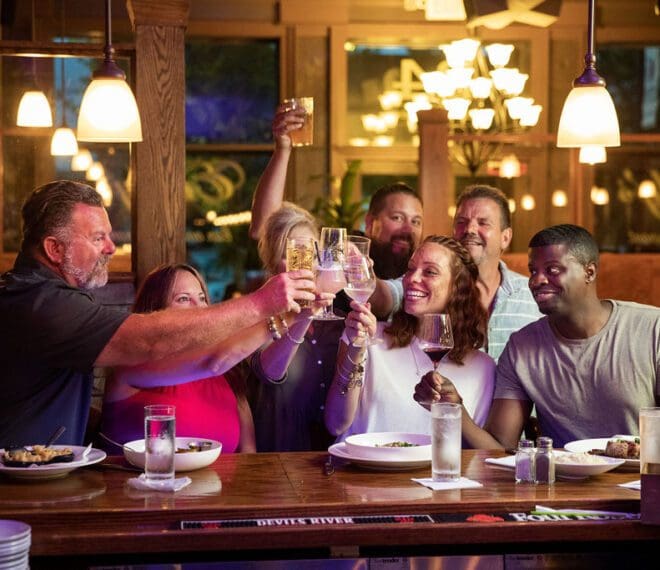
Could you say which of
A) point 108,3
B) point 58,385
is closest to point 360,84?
point 108,3

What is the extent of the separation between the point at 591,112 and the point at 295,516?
2024 millimetres

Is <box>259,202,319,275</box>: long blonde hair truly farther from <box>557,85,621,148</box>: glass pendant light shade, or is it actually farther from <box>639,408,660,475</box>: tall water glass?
<box>639,408,660,475</box>: tall water glass

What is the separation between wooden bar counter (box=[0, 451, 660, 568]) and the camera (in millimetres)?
2352

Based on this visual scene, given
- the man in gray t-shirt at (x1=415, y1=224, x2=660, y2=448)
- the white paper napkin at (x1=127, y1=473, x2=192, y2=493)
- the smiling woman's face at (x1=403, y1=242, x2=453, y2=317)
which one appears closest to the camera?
the white paper napkin at (x1=127, y1=473, x2=192, y2=493)

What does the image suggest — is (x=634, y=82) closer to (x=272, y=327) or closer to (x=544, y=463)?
(x=272, y=327)

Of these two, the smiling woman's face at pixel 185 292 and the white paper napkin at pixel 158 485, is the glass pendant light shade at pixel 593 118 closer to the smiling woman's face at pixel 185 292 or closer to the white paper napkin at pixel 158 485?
the smiling woman's face at pixel 185 292

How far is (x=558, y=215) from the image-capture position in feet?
34.8

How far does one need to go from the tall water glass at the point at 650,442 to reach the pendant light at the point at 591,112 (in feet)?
4.85

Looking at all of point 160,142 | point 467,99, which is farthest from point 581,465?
point 467,99

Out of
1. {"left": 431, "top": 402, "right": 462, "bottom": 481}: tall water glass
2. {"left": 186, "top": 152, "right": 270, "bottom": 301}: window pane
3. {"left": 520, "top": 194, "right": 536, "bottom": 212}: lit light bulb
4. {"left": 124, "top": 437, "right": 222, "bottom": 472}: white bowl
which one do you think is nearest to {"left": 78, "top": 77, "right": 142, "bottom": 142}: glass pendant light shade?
{"left": 124, "top": 437, "right": 222, "bottom": 472}: white bowl

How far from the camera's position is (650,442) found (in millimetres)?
2537

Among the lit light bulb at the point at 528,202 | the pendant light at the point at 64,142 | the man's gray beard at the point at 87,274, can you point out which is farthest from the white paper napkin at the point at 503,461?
the lit light bulb at the point at 528,202

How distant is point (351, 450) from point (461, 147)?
766cm

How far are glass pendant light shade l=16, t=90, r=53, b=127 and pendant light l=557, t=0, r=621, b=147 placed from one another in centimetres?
371
